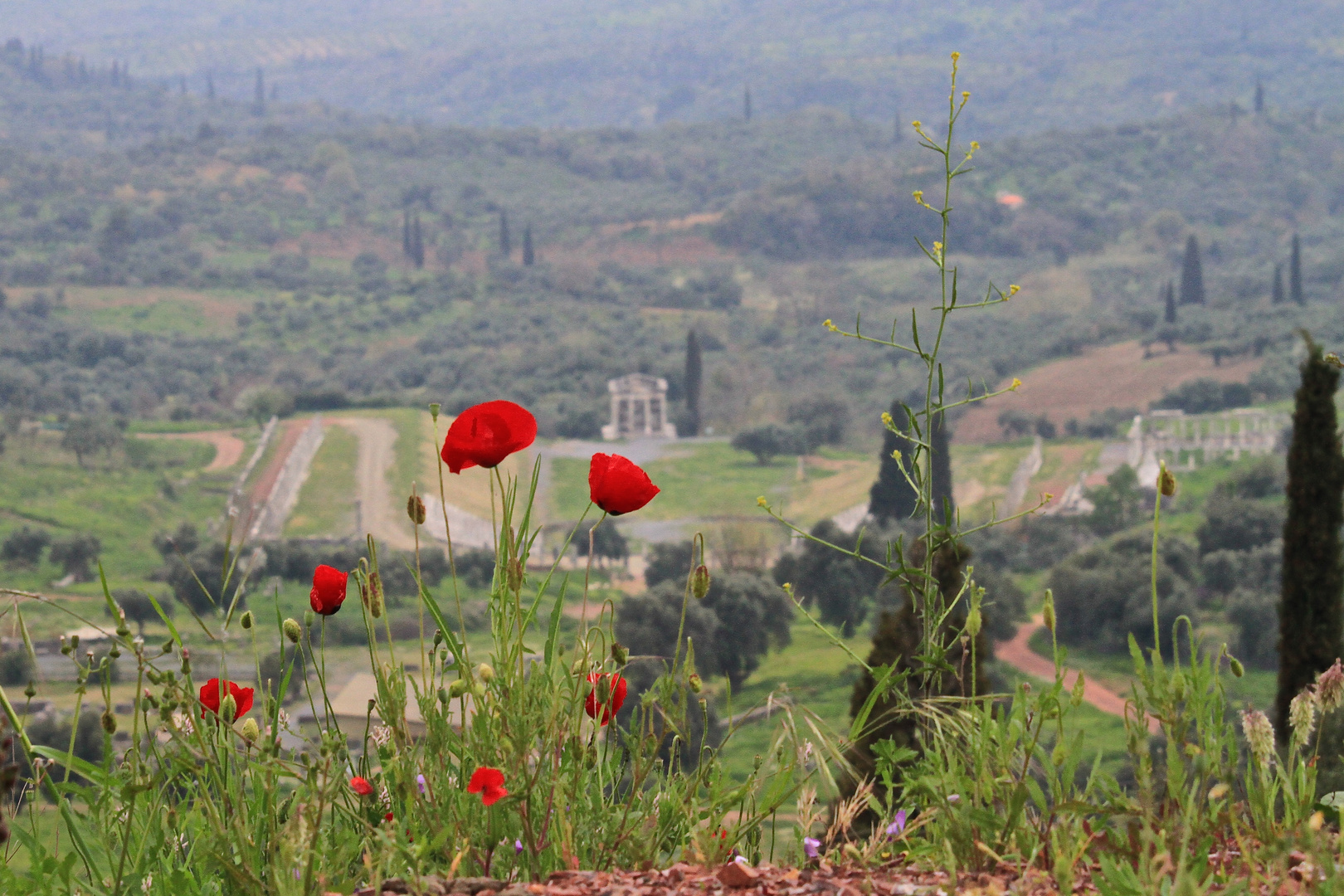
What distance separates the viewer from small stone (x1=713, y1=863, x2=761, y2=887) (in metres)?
1.62

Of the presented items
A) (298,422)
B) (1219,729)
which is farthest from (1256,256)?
(1219,729)

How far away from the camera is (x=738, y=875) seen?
1.63 metres

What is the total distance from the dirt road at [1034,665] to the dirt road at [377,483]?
65.9 feet

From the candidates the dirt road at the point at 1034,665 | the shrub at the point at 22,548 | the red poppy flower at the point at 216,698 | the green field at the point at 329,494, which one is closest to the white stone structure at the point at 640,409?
the green field at the point at 329,494

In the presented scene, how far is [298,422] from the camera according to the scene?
60.8 m

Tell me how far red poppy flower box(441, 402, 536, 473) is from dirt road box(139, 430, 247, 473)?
55.7m

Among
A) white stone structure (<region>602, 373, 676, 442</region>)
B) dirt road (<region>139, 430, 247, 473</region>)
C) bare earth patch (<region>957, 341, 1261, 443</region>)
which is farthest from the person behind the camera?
white stone structure (<region>602, 373, 676, 442</region>)

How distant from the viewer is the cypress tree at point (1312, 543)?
10266 millimetres

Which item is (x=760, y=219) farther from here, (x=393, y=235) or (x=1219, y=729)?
(x=1219, y=729)

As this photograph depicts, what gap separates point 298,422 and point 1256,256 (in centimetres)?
8661

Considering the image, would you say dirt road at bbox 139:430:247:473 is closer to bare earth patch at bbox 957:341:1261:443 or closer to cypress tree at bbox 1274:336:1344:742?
bare earth patch at bbox 957:341:1261:443

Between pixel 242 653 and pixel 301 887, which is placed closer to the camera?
pixel 301 887

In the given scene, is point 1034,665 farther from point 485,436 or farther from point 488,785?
point 488,785

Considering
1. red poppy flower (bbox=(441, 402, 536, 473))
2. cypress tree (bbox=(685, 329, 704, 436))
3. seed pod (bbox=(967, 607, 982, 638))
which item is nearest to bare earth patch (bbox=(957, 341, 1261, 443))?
cypress tree (bbox=(685, 329, 704, 436))
